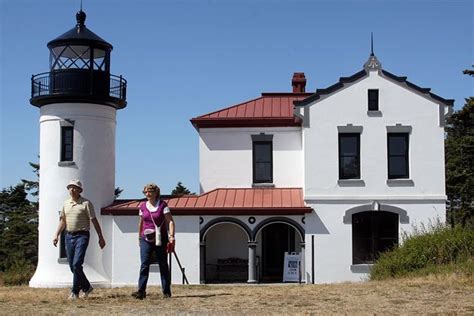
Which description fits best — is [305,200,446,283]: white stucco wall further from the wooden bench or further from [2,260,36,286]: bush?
[2,260,36,286]: bush

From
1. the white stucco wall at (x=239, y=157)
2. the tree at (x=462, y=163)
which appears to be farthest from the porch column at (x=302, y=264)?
the tree at (x=462, y=163)

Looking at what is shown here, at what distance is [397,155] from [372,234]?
9.00ft

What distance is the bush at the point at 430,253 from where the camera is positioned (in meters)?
17.7

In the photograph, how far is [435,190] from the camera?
77.9ft

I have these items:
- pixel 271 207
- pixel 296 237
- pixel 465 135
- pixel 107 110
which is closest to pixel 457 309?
pixel 271 207

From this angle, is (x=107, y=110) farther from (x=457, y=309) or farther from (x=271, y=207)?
(x=457, y=309)

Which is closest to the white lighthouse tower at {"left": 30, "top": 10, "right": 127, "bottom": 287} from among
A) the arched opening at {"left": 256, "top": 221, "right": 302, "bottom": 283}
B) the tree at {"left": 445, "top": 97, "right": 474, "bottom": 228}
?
the arched opening at {"left": 256, "top": 221, "right": 302, "bottom": 283}

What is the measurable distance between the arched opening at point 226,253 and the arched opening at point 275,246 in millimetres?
600

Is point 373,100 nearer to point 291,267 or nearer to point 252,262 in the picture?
point 291,267

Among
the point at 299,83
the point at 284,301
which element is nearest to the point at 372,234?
the point at 299,83

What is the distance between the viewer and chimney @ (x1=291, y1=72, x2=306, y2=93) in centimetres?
2936

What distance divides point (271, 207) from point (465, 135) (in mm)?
19676

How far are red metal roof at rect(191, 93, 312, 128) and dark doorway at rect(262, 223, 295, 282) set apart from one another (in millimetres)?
3677

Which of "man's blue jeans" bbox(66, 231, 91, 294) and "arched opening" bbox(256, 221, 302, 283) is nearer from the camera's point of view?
"man's blue jeans" bbox(66, 231, 91, 294)
